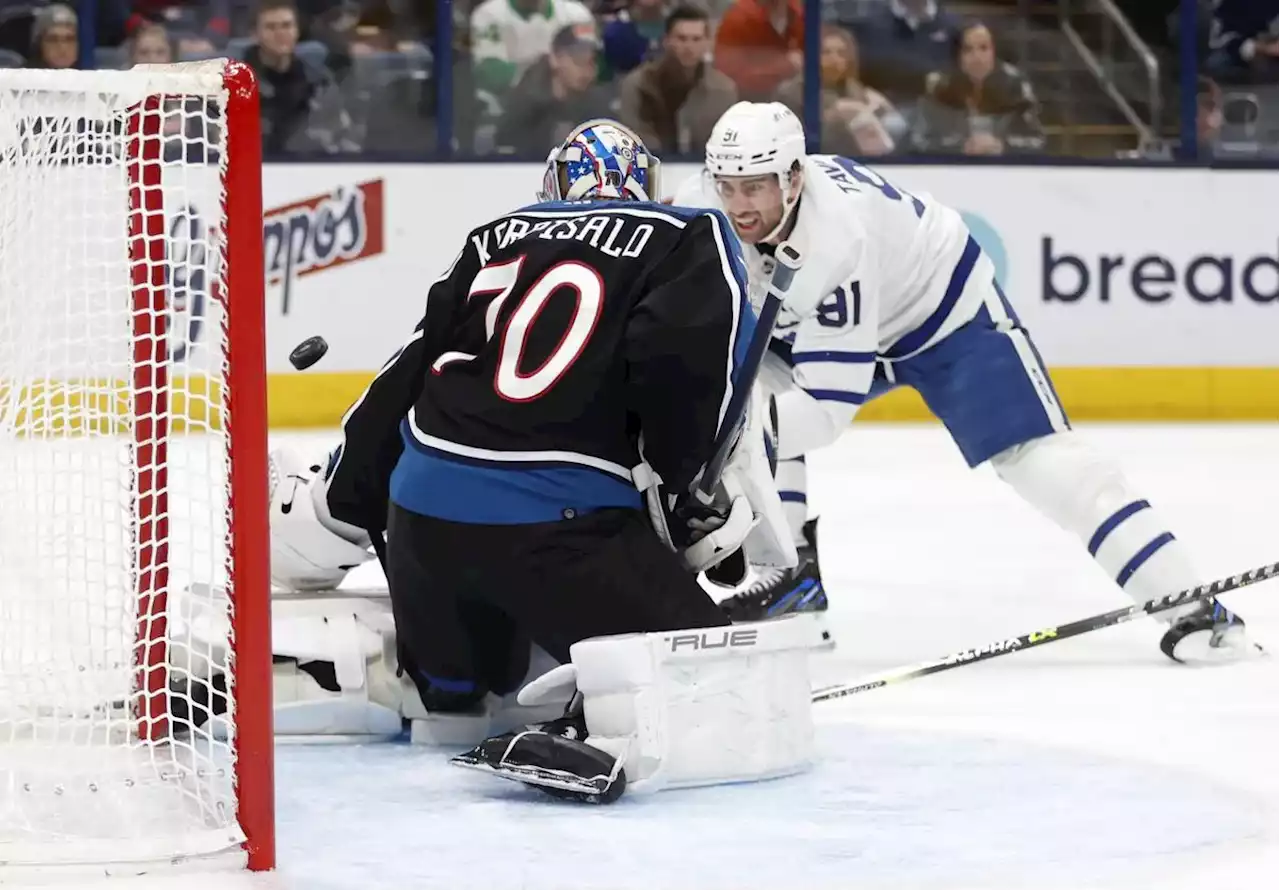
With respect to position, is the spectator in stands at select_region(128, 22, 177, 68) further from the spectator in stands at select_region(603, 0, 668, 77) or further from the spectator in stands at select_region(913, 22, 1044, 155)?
the spectator in stands at select_region(913, 22, 1044, 155)

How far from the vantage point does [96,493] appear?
9.60ft

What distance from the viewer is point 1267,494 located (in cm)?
583

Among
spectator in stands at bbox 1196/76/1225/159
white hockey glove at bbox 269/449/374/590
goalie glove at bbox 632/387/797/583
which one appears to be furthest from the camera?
spectator in stands at bbox 1196/76/1225/159

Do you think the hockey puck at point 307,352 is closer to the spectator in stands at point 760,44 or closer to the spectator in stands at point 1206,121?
the spectator in stands at point 760,44

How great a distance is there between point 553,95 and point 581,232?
4.47 meters

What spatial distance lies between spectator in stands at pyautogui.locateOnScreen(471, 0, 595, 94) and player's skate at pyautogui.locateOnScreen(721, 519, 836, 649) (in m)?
3.38

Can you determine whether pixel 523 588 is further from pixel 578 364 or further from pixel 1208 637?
pixel 1208 637

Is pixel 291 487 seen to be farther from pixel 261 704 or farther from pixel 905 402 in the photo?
pixel 905 402

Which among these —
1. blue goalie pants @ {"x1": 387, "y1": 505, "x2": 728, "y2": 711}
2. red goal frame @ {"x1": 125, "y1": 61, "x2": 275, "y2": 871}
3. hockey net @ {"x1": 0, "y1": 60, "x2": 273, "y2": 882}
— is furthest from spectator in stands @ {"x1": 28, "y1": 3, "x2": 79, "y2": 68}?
red goal frame @ {"x1": 125, "y1": 61, "x2": 275, "y2": 871}

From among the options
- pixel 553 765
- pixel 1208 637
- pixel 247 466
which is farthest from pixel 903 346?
pixel 247 466

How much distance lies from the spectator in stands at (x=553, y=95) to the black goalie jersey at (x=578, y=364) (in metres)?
4.33

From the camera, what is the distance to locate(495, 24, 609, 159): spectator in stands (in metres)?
7.13

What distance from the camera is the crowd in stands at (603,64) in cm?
703

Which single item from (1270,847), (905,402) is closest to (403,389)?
(1270,847)
